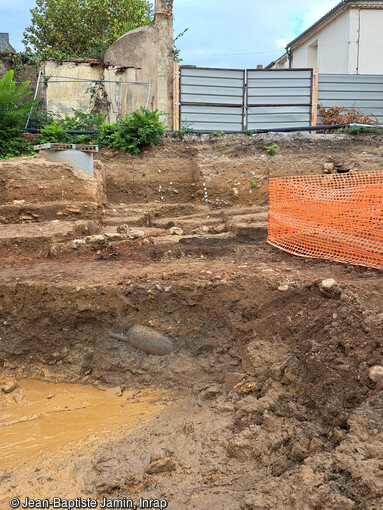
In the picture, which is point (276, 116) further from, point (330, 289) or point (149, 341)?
point (149, 341)

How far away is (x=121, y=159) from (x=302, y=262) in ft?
A: 19.7

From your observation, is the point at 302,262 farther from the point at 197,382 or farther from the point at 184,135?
the point at 184,135

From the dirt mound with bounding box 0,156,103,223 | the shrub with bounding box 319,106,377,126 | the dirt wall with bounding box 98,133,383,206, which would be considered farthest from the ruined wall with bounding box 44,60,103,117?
the shrub with bounding box 319,106,377,126

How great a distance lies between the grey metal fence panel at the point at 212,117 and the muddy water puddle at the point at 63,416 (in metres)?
8.22

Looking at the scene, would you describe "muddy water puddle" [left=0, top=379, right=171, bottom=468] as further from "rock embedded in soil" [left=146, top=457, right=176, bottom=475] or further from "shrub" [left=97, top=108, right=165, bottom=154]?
"shrub" [left=97, top=108, right=165, bottom=154]

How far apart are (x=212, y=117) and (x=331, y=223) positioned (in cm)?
695

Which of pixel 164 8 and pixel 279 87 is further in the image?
pixel 164 8

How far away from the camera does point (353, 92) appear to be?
11445 mm

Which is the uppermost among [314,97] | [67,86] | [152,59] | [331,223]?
[152,59]

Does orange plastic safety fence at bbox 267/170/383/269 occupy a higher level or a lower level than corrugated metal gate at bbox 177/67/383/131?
lower

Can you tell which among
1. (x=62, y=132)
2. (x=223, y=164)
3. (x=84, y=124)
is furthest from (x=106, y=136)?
(x=223, y=164)

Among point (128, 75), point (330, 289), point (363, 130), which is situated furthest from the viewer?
point (128, 75)

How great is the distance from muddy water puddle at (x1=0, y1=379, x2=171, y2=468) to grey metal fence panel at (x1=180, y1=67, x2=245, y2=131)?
27.0 ft

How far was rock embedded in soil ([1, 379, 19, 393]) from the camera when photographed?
3873 mm
